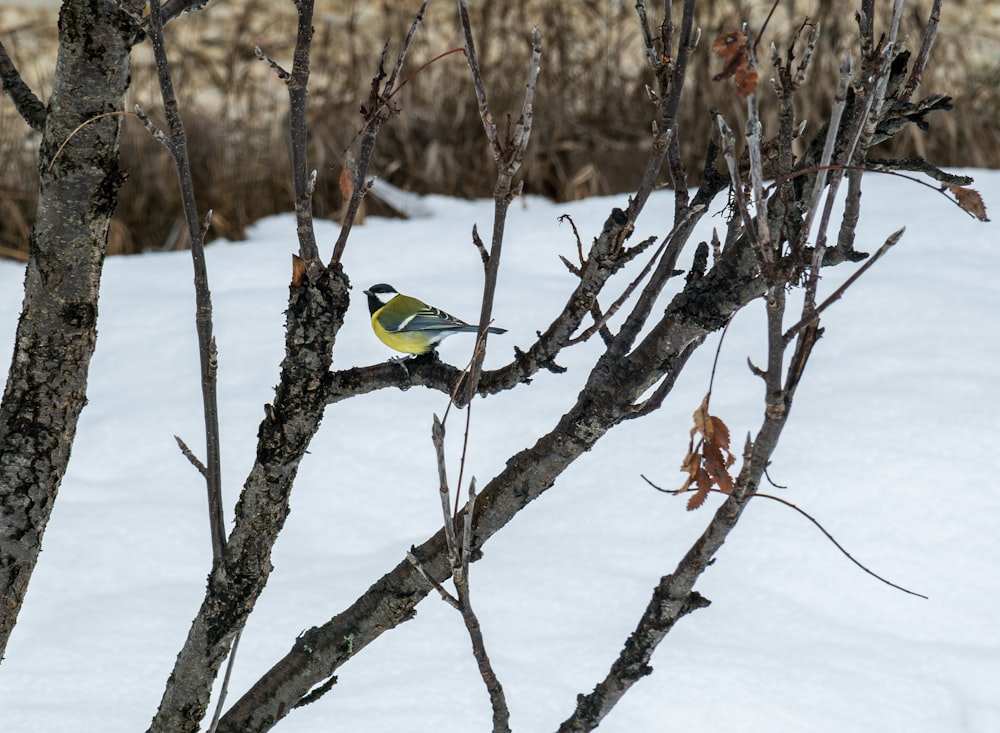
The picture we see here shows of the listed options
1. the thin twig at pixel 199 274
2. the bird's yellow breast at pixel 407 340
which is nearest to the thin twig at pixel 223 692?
the thin twig at pixel 199 274

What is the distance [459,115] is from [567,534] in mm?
3492

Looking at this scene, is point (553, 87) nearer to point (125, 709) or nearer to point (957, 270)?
point (957, 270)

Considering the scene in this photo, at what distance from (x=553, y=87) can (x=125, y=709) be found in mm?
4481

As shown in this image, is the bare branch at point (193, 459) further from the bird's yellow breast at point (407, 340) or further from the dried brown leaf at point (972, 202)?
the dried brown leaf at point (972, 202)

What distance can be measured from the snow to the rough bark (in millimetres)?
829

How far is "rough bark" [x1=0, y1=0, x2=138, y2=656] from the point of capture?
1.15m

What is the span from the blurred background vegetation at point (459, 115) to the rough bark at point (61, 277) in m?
3.60

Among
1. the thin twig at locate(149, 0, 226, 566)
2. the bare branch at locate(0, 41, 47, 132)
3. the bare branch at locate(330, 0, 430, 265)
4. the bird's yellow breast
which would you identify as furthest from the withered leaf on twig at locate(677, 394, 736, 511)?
the bare branch at locate(0, 41, 47, 132)

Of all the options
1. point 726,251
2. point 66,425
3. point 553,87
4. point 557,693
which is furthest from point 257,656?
point 553,87

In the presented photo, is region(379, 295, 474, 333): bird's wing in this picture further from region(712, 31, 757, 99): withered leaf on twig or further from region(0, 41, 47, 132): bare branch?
region(712, 31, 757, 99): withered leaf on twig

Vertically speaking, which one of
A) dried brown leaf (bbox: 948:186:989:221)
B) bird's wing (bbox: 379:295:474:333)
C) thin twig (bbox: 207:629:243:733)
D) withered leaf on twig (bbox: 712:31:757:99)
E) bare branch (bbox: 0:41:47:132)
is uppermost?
withered leaf on twig (bbox: 712:31:757:99)

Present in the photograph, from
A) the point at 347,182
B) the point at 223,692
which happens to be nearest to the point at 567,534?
the point at 223,692

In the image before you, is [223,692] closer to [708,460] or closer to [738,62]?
[708,460]

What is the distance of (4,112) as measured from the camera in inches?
214
